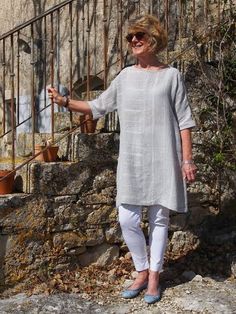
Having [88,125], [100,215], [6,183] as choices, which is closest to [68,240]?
[100,215]

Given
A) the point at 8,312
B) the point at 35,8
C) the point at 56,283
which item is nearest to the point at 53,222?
the point at 56,283

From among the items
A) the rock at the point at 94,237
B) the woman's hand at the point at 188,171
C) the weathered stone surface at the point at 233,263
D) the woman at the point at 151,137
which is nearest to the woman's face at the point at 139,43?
the woman at the point at 151,137

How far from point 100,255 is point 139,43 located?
1.78m

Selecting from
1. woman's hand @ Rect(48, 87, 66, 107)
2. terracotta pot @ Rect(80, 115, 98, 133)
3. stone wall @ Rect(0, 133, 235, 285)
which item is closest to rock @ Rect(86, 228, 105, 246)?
stone wall @ Rect(0, 133, 235, 285)

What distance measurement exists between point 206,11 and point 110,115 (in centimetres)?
134

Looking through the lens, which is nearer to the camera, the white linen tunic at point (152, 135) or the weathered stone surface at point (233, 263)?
the white linen tunic at point (152, 135)

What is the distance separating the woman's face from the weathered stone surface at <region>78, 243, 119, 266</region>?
1.65 m

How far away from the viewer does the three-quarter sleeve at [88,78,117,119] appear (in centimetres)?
359

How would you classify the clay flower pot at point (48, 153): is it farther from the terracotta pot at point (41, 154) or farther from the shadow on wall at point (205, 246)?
the shadow on wall at point (205, 246)

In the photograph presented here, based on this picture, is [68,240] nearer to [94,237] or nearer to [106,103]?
[94,237]

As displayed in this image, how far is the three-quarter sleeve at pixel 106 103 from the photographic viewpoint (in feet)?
11.8

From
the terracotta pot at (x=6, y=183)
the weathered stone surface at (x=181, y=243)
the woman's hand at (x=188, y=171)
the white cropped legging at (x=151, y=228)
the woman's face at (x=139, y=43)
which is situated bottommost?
the weathered stone surface at (x=181, y=243)

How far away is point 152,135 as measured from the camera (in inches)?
135

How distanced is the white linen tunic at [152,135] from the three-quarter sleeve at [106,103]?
88 mm
